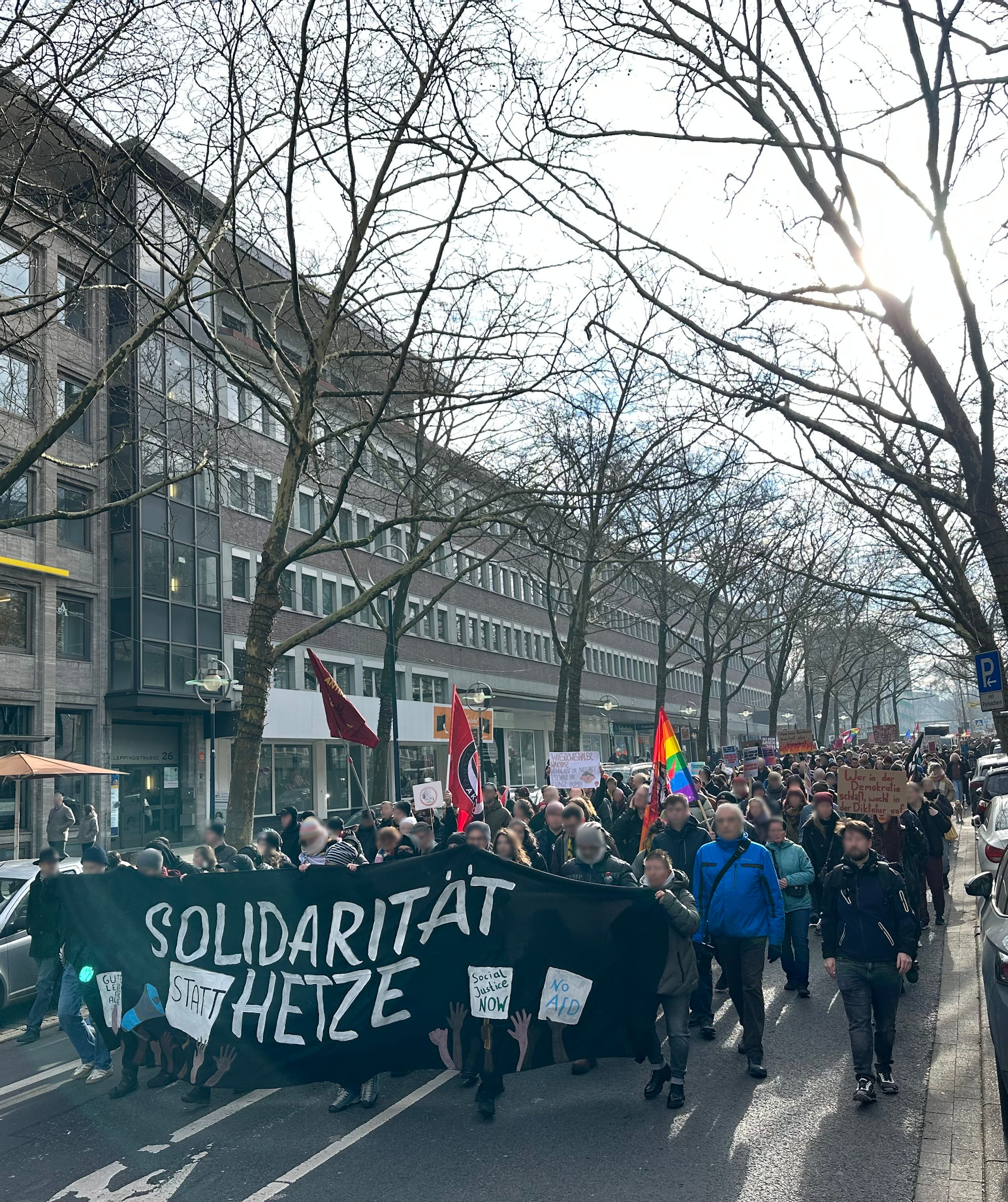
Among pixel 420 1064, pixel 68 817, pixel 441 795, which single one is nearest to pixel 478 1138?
pixel 420 1064

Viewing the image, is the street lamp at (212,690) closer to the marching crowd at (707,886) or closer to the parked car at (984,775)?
the marching crowd at (707,886)

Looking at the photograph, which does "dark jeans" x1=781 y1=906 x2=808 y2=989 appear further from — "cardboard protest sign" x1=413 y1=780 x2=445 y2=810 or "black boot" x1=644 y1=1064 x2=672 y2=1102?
"cardboard protest sign" x1=413 y1=780 x2=445 y2=810

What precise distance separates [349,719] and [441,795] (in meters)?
2.86

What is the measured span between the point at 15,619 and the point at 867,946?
25515 mm

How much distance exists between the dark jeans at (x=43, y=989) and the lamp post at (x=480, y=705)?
5.64 m

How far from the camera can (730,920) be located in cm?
764

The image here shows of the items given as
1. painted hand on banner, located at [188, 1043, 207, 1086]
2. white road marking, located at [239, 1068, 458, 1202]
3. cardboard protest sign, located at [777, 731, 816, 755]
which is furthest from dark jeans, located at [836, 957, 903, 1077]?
cardboard protest sign, located at [777, 731, 816, 755]

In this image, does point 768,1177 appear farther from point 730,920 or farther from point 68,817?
point 68,817

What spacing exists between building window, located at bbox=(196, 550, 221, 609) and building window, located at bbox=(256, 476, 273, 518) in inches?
135

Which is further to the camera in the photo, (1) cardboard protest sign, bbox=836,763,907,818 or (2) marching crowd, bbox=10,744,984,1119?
(1) cardboard protest sign, bbox=836,763,907,818

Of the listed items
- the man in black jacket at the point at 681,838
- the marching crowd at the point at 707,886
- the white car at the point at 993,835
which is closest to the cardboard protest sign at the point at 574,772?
the marching crowd at the point at 707,886

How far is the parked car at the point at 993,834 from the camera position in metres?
12.0

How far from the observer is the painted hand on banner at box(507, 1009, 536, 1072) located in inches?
270

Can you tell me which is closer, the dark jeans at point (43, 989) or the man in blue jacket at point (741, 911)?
the man in blue jacket at point (741, 911)
